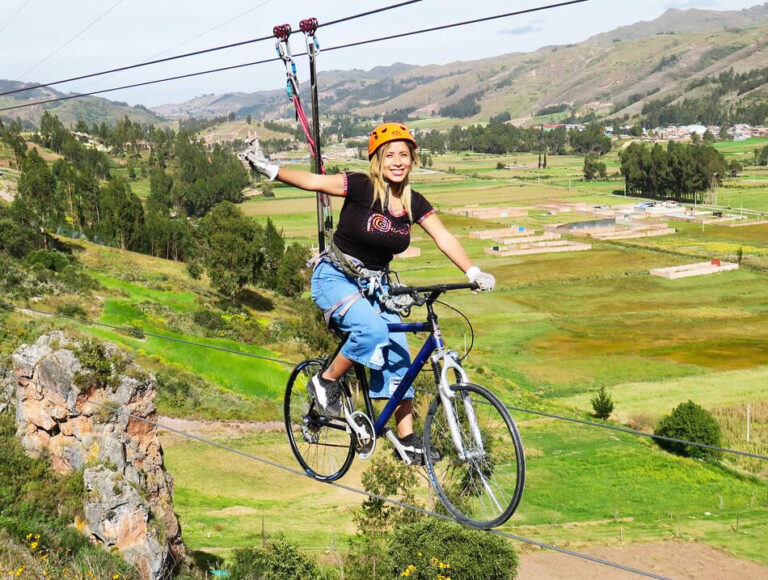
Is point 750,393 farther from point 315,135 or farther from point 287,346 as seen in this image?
point 315,135

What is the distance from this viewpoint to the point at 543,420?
174 ft

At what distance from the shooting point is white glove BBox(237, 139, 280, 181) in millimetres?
7277

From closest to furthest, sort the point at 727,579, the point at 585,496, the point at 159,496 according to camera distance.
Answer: the point at 159,496 → the point at 727,579 → the point at 585,496

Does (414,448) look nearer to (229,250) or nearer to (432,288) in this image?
(432,288)

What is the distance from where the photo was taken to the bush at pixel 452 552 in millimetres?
28922

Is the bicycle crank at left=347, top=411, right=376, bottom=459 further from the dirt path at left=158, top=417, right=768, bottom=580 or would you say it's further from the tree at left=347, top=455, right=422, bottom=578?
the dirt path at left=158, top=417, right=768, bottom=580

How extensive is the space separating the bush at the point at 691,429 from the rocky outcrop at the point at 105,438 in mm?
34535

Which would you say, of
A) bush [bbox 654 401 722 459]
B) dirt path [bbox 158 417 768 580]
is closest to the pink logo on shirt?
dirt path [bbox 158 417 768 580]

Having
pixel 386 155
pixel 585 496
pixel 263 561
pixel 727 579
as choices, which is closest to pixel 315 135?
pixel 386 155

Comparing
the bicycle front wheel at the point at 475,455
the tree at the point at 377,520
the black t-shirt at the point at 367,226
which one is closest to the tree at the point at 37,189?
the tree at the point at 377,520

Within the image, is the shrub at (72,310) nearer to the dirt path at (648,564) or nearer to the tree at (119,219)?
the dirt path at (648,564)

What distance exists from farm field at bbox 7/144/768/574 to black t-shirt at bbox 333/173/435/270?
16468 mm

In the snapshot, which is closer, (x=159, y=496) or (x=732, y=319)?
(x=159, y=496)

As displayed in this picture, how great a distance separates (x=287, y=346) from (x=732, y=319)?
51.5 meters
